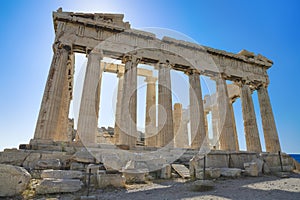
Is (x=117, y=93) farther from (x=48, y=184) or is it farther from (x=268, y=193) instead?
(x=268, y=193)

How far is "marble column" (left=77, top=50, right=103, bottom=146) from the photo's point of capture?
523 inches

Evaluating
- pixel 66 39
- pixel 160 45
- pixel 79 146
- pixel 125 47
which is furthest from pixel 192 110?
pixel 66 39

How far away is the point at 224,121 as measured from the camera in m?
17.8

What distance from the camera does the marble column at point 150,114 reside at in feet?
57.3

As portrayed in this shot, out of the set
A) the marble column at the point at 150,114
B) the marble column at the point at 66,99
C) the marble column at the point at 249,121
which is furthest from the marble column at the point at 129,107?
the marble column at the point at 249,121

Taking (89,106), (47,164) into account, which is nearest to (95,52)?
(89,106)

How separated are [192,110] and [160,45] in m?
6.17

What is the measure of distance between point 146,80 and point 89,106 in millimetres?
8746

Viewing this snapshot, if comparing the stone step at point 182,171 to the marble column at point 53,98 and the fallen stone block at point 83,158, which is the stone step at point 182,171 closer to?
the fallen stone block at point 83,158

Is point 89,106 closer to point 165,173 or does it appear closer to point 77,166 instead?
point 77,166

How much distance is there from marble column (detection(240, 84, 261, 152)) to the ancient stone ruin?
85 mm

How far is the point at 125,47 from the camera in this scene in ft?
54.6

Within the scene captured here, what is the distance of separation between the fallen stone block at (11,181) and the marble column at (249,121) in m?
17.1

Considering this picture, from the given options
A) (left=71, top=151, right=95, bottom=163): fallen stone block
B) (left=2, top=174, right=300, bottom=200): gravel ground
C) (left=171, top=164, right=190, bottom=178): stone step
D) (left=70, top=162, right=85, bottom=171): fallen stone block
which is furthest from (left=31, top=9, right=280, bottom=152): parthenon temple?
(left=2, top=174, right=300, bottom=200): gravel ground
